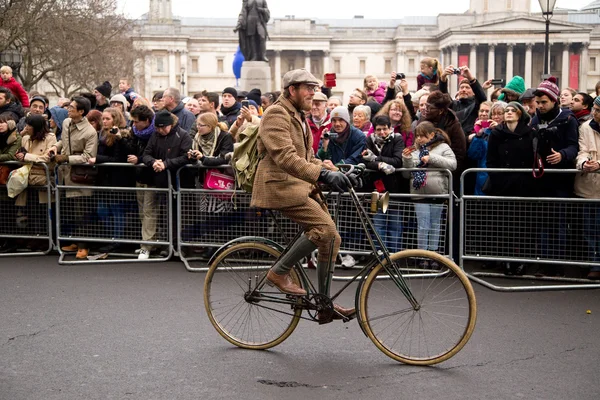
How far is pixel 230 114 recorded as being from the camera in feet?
40.3

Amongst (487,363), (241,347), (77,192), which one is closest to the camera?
(487,363)

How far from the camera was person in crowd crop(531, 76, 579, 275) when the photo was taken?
29.1ft

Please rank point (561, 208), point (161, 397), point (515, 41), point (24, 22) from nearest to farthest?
point (161, 397)
point (561, 208)
point (24, 22)
point (515, 41)

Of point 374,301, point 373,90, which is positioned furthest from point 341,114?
point 373,90

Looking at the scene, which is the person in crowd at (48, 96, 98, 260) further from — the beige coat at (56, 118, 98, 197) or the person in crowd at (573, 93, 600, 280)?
the person in crowd at (573, 93, 600, 280)

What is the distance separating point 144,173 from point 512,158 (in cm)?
466

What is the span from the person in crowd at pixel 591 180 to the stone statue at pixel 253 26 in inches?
678

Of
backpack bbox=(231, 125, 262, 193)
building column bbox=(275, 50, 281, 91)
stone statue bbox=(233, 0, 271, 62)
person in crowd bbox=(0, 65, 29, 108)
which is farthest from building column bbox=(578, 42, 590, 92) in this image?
backpack bbox=(231, 125, 262, 193)

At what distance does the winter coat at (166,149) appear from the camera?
10266 millimetres

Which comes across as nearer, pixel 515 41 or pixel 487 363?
pixel 487 363

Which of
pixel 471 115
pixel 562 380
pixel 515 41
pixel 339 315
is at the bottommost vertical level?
pixel 562 380

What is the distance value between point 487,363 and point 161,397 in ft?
7.95

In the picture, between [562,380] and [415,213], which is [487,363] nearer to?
[562,380]

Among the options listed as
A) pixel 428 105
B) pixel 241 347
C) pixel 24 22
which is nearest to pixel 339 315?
pixel 241 347
